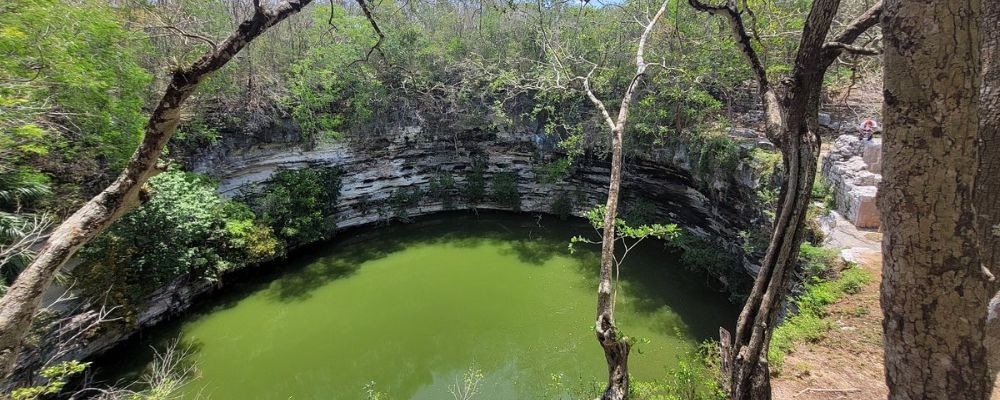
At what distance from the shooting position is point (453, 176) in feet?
36.8

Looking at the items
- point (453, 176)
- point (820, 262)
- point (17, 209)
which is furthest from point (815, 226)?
point (17, 209)

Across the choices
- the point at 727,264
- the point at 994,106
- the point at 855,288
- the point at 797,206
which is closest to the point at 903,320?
the point at 797,206

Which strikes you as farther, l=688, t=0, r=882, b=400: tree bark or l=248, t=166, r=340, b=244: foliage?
l=248, t=166, r=340, b=244: foliage

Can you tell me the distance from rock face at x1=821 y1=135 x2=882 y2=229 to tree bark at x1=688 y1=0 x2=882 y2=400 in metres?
3.60

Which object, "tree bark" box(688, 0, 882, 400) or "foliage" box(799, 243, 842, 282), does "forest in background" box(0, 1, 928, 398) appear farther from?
"foliage" box(799, 243, 842, 282)

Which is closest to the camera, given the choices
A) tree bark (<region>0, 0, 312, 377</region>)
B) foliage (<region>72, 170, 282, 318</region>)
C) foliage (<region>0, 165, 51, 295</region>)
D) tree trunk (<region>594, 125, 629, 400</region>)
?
tree bark (<region>0, 0, 312, 377</region>)

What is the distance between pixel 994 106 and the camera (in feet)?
6.37

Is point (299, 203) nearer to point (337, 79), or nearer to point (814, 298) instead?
point (337, 79)

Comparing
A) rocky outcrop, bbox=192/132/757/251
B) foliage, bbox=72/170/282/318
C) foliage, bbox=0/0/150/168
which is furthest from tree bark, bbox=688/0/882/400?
foliage, bbox=72/170/282/318

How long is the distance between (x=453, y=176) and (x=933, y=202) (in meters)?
10.3

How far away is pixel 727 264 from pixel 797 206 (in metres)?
4.98

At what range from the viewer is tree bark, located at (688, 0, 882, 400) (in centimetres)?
228

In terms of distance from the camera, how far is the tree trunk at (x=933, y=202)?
3.76ft

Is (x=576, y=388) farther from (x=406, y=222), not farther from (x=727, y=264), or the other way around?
(x=406, y=222)
